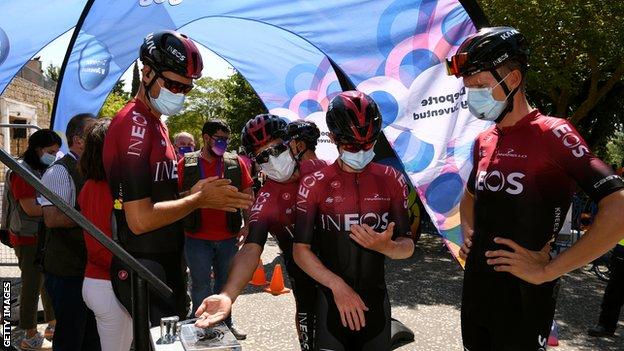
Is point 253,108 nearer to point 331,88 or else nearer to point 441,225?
point 331,88

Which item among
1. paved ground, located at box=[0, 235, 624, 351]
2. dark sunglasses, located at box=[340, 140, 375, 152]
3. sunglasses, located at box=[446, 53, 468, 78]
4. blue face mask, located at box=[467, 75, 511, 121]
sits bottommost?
paved ground, located at box=[0, 235, 624, 351]

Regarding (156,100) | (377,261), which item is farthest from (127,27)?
(377,261)

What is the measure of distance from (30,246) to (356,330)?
422cm

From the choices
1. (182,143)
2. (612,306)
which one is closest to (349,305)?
(612,306)

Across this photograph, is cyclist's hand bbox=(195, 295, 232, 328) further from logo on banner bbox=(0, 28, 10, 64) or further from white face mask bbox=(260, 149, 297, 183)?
logo on banner bbox=(0, 28, 10, 64)

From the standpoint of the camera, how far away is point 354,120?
2471 mm

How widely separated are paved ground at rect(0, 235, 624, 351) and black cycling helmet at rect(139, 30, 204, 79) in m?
3.45

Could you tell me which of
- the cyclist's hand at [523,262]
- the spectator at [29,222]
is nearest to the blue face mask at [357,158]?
the cyclist's hand at [523,262]

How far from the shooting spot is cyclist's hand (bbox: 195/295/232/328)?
5.12ft

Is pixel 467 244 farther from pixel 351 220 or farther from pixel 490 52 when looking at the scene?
pixel 490 52

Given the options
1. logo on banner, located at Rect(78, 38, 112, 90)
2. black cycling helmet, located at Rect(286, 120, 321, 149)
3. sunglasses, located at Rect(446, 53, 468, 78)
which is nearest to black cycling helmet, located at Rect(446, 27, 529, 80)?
sunglasses, located at Rect(446, 53, 468, 78)

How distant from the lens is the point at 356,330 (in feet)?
8.16

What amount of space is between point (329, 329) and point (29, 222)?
3.96 metres

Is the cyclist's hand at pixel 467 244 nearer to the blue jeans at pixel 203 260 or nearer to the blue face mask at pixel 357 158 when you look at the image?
the blue face mask at pixel 357 158
